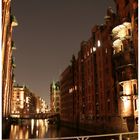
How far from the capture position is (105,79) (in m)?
26.0

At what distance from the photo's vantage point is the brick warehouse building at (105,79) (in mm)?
19094

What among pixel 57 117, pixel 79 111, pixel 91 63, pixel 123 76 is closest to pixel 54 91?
pixel 57 117

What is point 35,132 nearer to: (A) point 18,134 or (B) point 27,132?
(B) point 27,132

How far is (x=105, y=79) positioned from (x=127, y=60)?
683 cm

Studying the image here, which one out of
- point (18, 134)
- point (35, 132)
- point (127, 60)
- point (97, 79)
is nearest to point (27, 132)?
point (35, 132)

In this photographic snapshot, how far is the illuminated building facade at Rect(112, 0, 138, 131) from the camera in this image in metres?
18.5

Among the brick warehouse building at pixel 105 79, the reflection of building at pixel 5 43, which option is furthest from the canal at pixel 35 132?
the reflection of building at pixel 5 43

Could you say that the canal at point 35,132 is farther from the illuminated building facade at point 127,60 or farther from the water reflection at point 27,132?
the illuminated building facade at point 127,60

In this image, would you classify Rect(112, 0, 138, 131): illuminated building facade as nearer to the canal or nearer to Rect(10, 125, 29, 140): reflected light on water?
the canal

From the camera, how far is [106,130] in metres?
24.4

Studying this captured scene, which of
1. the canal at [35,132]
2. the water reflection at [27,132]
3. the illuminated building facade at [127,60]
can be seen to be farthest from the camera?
the water reflection at [27,132]

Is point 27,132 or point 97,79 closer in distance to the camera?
point 97,79

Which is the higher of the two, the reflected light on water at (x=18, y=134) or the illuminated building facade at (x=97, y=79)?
the illuminated building facade at (x=97, y=79)

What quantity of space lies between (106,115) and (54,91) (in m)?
58.2
